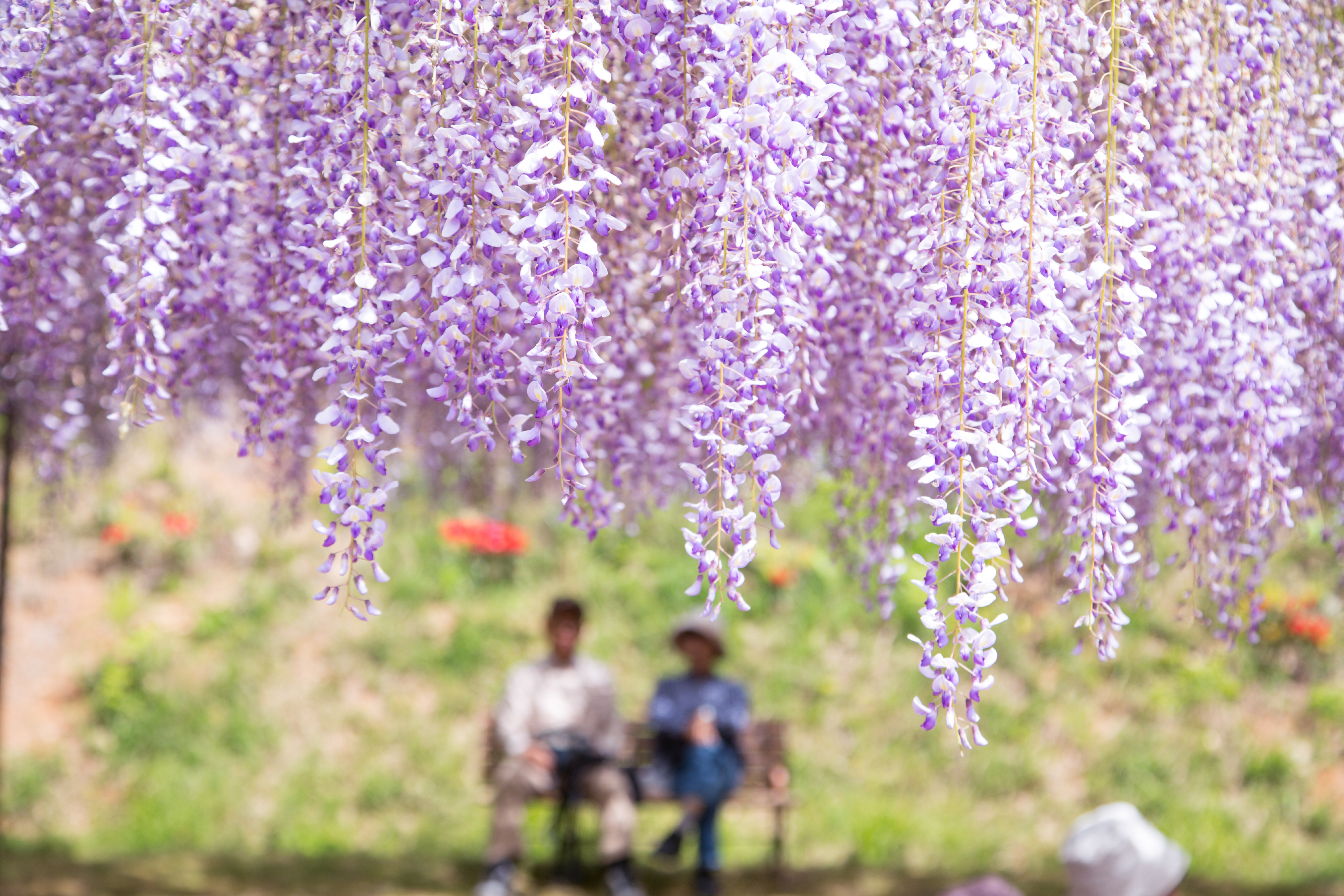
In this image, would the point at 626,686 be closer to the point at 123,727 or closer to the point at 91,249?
the point at 123,727

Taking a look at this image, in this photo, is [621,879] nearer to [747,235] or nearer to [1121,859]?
[1121,859]

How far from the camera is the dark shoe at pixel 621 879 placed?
549 centimetres

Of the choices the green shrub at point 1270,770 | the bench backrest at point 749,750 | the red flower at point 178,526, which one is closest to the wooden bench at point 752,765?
the bench backrest at point 749,750

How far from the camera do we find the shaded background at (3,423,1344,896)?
21.4 ft

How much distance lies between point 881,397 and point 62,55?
2026 mm

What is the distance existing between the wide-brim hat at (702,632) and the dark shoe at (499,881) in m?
1.27

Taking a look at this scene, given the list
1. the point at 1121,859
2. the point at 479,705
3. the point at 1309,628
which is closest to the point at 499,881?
the point at 479,705

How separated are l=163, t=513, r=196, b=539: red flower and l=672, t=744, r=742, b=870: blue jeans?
4542 mm

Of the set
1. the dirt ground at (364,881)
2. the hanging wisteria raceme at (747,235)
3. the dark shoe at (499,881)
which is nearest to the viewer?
the hanging wisteria raceme at (747,235)

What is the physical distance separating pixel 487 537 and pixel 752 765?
3160 mm

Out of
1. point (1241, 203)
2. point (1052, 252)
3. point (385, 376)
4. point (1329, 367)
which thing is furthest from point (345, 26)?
point (1329, 367)

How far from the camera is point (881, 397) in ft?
10.4

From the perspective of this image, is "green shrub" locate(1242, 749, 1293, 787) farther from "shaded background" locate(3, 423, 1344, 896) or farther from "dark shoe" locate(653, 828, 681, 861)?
"dark shoe" locate(653, 828, 681, 861)

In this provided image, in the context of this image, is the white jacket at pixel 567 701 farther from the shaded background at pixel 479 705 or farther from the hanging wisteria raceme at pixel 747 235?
the hanging wisteria raceme at pixel 747 235
